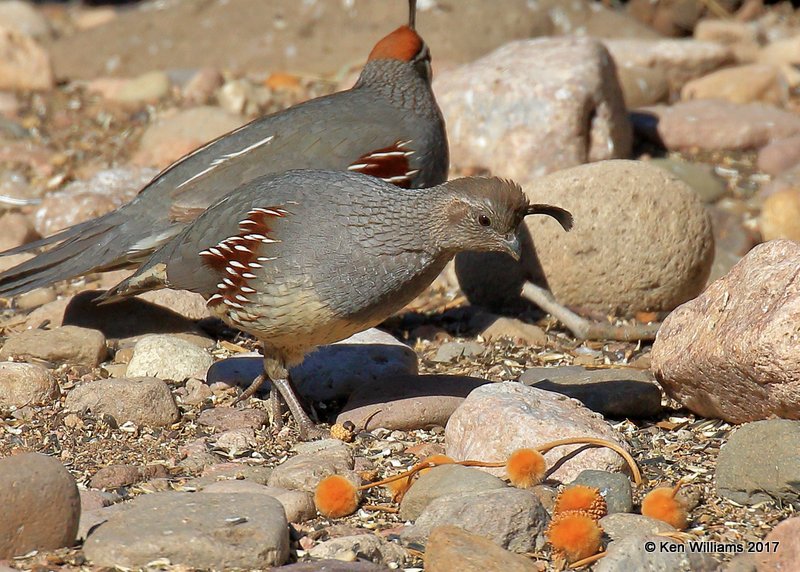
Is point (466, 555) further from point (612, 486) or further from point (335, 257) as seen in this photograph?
point (335, 257)

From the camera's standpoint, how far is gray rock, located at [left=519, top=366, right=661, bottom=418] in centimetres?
575

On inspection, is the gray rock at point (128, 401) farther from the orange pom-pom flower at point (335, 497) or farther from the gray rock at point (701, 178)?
the gray rock at point (701, 178)

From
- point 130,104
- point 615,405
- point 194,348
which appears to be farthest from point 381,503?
point 130,104

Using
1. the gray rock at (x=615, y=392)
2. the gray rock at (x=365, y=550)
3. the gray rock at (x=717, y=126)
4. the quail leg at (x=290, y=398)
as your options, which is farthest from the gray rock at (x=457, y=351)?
the gray rock at (x=717, y=126)

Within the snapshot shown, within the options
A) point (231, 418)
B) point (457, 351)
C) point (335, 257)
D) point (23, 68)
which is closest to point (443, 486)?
point (335, 257)

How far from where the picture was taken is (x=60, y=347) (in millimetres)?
6461

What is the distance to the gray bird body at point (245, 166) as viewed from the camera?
6.73 m

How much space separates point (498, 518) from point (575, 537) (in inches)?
11.5

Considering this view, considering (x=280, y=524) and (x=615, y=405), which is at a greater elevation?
(x=280, y=524)

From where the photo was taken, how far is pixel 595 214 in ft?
23.1

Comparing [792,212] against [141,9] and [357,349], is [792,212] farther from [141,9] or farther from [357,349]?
[141,9]

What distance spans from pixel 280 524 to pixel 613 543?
3.99 feet

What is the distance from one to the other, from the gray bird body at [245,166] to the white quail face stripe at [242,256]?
3.84 ft

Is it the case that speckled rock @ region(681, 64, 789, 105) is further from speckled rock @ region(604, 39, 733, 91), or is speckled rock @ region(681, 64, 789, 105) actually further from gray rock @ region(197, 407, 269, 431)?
gray rock @ region(197, 407, 269, 431)
